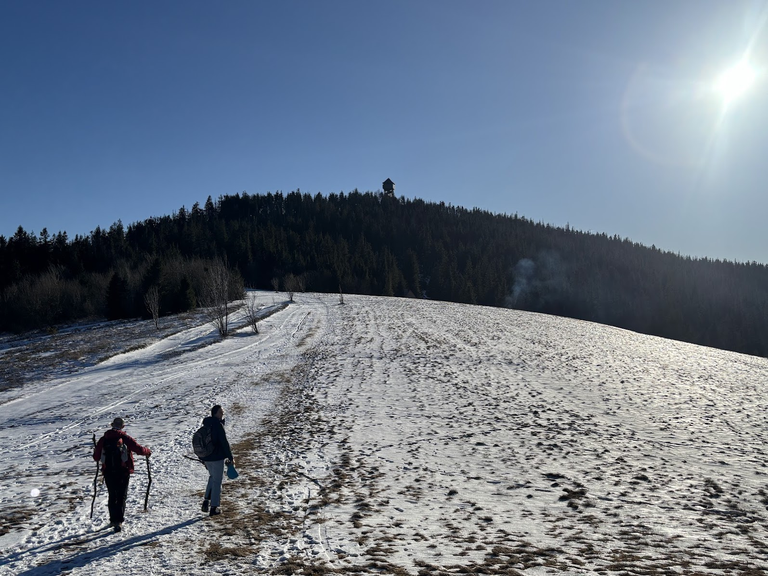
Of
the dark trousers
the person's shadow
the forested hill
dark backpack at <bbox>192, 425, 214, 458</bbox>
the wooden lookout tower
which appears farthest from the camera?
the wooden lookout tower

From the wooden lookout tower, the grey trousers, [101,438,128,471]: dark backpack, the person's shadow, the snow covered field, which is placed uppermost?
the wooden lookout tower

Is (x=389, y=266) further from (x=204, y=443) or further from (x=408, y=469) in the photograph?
(x=204, y=443)

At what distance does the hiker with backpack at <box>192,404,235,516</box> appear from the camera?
859cm

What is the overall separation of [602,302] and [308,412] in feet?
433

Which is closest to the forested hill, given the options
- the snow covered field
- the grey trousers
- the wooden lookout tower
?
the wooden lookout tower

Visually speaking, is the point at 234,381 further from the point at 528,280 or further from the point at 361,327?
the point at 528,280

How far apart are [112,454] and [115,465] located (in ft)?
0.65

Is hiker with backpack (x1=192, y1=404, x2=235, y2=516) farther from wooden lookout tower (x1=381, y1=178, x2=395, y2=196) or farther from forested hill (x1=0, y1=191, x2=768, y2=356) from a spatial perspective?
wooden lookout tower (x1=381, y1=178, x2=395, y2=196)

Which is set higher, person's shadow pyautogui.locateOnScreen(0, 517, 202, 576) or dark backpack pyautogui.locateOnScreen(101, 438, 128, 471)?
dark backpack pyautogui.locateOnScreen(101, 438, 128, 471)

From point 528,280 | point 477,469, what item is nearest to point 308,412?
point 477,469

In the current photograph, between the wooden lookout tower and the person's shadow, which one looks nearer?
the person's shadow

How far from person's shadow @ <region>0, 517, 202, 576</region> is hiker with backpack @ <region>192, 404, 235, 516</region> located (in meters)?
0.72

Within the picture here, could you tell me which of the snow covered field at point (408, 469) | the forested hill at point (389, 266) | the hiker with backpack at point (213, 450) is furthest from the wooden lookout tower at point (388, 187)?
the hiker with backpack at point (213, 450)

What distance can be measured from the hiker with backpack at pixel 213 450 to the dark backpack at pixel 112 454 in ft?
3.97
